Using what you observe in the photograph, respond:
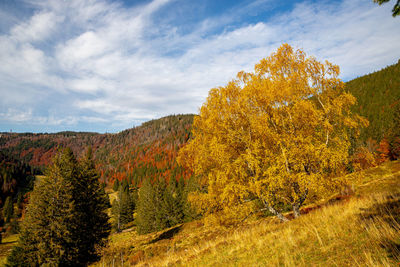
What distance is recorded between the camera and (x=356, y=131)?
1331cm

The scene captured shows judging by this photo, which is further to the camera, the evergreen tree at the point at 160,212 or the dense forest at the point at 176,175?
the evergreen tree at the point at 160,212

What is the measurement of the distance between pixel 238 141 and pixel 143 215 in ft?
162

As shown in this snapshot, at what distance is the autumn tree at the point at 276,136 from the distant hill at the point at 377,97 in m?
116

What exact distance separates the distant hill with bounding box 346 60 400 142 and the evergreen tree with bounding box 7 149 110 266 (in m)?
127

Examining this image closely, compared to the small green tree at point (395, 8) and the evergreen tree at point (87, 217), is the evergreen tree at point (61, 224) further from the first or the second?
the small green tree at point (395, 8)

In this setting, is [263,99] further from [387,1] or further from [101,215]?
[101,215]

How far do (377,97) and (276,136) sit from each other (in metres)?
174

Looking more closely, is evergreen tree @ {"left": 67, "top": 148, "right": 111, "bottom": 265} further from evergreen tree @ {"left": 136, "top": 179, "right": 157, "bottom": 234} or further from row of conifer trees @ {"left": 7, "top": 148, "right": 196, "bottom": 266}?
evergreen tree @ {"left": 136, "top": 179, "right": 157, "bottom": 234}

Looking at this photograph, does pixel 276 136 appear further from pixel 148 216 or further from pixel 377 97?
pixel 377 97

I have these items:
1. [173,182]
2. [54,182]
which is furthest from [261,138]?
[173,182]

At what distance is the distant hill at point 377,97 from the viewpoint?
106 m

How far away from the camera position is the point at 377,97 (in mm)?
136000

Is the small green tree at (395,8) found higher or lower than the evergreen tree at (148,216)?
Result: higher

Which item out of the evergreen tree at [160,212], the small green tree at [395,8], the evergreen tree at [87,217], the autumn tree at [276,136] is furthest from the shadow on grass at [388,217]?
the evergreen tree at [160,212]
